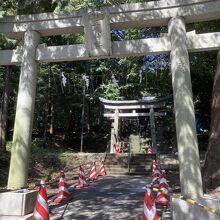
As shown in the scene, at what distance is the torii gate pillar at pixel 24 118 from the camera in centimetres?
651

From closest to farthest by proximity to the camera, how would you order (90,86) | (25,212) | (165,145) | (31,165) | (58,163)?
(25,212) → (31,165) → (58,163) → (165,145) → (90,86)

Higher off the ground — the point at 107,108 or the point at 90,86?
the point at 90,86

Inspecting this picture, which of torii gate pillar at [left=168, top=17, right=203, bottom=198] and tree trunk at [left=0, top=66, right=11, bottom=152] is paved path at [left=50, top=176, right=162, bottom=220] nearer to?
torii gate pillar at [left=168, top=17, right=203, bottom=198]

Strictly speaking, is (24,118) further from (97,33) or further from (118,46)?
(118,46)

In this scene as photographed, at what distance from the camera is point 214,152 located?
26.3 feet

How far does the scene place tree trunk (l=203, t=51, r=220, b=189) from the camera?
25.5 ft

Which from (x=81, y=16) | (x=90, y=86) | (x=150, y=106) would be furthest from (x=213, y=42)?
(x=90, y=86)

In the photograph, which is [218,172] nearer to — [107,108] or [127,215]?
[127,215]

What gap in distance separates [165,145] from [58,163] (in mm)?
9013

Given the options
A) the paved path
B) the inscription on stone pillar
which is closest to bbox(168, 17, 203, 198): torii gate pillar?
the inscription on stone pillar

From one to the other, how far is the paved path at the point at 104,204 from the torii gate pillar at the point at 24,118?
4.21ft

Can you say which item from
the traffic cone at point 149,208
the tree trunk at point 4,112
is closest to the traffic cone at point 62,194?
the traffic cone at point 149,208

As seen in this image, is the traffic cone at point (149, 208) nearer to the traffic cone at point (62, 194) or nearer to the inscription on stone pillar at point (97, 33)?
the inscription on stone pillar at point (97, 33)

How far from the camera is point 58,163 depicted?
18.6m
